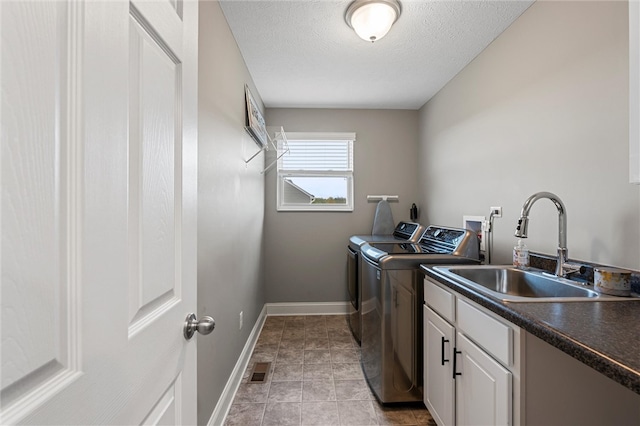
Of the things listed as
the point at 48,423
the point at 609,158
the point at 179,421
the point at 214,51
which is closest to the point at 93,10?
the point at 48,423

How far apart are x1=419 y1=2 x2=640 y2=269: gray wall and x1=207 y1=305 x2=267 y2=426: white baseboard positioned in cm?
196

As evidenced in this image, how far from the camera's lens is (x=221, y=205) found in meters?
1.72

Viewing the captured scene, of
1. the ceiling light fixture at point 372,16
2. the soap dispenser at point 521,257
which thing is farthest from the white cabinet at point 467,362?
the ceiling light fixture at point 372,16

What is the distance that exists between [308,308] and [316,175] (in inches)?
61.9

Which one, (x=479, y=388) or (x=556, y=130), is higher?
(x=556, y=130)

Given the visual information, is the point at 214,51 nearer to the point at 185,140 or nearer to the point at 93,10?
the point at 185,140

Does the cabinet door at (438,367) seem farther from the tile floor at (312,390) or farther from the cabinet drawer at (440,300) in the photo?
the tile floor at (312,390)

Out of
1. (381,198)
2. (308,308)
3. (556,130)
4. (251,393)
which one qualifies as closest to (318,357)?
(251,393)

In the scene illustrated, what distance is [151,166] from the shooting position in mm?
593

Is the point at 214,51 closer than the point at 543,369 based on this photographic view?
No

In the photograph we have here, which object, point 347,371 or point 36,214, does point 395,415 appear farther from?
point 36,214

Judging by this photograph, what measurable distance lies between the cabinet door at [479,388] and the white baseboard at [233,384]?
125cm

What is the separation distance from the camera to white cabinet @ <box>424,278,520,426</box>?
1019mm

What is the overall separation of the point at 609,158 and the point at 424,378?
1.47m
